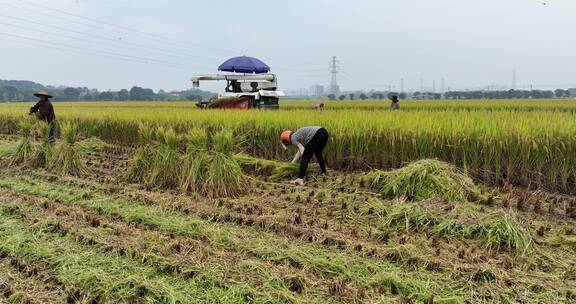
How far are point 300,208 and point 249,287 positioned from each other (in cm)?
186

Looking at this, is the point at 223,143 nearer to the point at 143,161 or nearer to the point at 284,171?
the point at 284,171

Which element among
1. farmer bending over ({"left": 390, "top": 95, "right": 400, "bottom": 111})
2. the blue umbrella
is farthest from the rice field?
the blue umbrella

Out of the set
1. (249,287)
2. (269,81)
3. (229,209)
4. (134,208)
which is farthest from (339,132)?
(269,81)

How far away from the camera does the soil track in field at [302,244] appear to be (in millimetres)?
2664

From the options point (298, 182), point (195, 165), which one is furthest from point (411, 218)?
point (195, 165)

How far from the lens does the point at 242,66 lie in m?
15.6

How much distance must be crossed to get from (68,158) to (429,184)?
537 centimetres

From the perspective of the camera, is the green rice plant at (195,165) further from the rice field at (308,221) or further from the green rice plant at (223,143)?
the green rice plant at (223,143)

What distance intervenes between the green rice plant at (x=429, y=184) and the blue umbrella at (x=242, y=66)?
1137 centimetres

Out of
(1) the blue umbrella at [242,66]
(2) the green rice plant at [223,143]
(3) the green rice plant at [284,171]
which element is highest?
(1) the blue umbrella at [242,66]

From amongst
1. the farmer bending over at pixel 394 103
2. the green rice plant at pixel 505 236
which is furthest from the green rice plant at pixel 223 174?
the farmer bending over at pixel 394 103

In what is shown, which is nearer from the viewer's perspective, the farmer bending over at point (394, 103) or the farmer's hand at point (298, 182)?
the farmer's hand at point (298, 182)

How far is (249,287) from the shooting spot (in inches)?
105

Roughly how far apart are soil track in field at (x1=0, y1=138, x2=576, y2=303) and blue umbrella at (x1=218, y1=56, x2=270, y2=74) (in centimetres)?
1080
